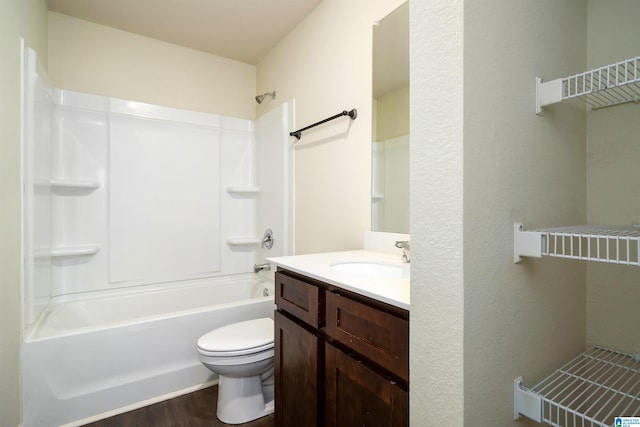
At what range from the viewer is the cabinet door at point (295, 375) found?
3.68ft

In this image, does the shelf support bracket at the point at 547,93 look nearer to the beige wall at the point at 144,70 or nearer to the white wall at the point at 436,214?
the white wall at the point at 436,214

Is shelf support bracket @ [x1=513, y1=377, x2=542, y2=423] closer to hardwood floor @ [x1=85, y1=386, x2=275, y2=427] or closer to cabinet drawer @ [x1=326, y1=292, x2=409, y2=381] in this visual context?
cabinet drawer @ [x1=326, y1=292, x2=409, y2=381]

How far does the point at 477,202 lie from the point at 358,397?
0.67m

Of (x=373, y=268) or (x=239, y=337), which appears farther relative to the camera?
(x=239, y=337)

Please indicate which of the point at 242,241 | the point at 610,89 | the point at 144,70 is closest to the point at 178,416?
the point at 242,241

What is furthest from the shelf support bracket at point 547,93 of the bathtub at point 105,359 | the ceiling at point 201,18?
the bathtub at point 105,359

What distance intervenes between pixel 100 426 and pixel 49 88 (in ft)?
6.86

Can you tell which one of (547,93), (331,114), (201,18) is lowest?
(547,93)

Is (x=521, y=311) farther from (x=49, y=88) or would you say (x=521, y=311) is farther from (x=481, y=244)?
(x=49, y=88)

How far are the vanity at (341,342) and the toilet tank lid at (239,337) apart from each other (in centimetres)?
31

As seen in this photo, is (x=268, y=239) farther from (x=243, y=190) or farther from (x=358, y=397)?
(x=358, y=397)

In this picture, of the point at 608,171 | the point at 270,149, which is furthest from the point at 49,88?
the point at 608,171

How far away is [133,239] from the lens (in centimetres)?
251

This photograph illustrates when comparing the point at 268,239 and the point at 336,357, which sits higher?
the point at 268,239
